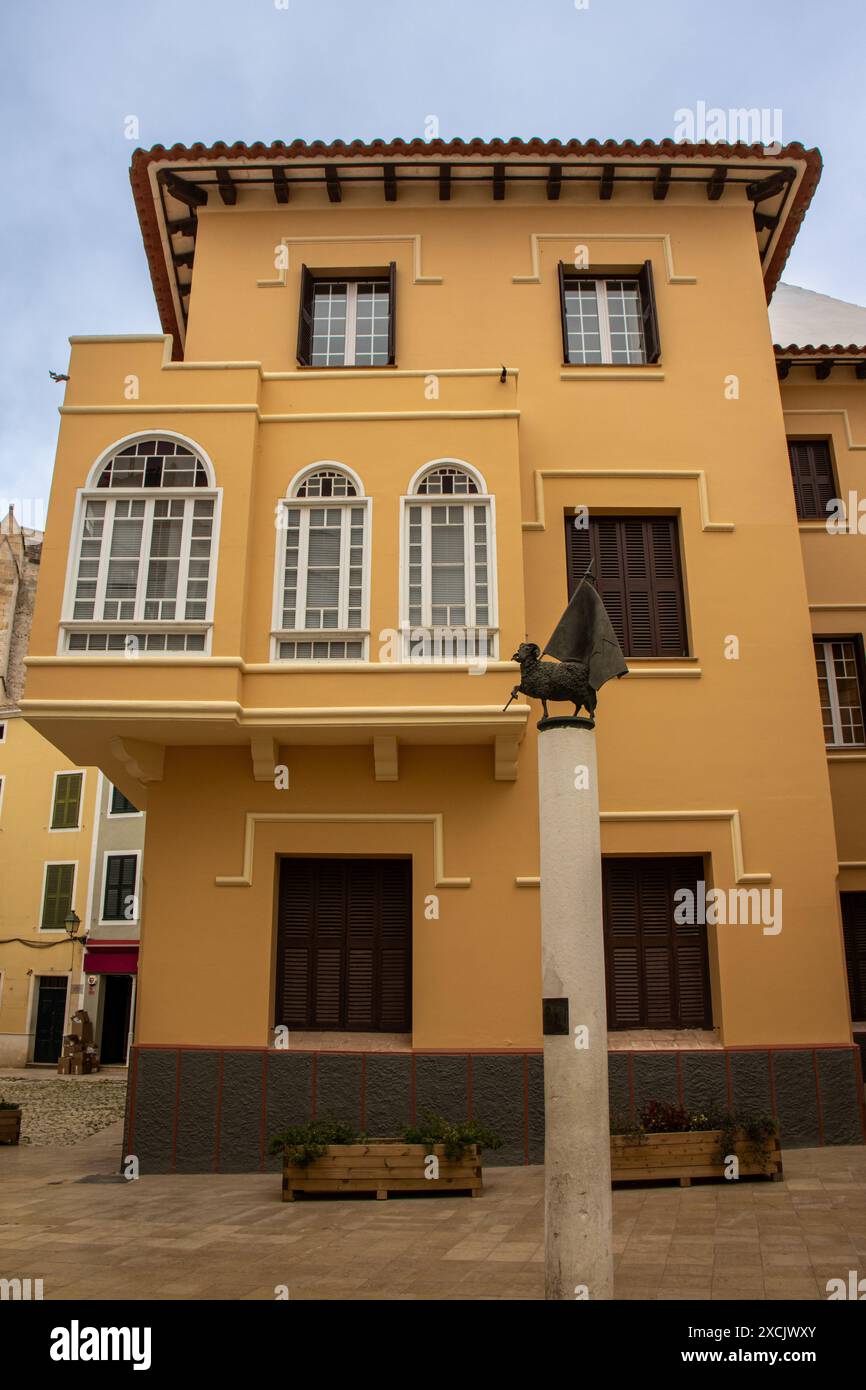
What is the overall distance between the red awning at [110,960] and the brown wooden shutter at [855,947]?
71.9ft

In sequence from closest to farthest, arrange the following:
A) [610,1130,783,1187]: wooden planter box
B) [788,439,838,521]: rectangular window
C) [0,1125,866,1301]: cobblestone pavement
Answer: [0,1125,866,1301]: cobblestone pavement
[610,1130,783,1187]: wooden planter box
[788,439,838,521]: rectangular window

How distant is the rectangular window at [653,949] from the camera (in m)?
11.6

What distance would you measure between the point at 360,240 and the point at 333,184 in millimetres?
806

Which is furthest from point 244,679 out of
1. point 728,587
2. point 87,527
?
point 728,587

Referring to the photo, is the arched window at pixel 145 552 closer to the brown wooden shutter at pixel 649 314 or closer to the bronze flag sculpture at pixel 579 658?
the bronze flag sculpture at pixel 579 658

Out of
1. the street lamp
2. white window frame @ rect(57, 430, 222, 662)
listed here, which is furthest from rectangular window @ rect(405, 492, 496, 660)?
the street lamp

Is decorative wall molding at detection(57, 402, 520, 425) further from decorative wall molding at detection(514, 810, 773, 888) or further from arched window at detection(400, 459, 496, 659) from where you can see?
decorative wall molding at detection(514, 810, 773, 888)

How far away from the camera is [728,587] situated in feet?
41.6

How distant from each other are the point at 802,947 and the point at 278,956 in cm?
604

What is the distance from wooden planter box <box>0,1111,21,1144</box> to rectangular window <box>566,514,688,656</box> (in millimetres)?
10701

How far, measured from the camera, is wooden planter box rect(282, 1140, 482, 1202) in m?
9.21

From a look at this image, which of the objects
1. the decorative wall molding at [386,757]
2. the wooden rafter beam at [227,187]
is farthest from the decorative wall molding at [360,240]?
the decorative wall molding at [386,757]

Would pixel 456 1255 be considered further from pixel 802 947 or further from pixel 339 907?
pixel 802 947

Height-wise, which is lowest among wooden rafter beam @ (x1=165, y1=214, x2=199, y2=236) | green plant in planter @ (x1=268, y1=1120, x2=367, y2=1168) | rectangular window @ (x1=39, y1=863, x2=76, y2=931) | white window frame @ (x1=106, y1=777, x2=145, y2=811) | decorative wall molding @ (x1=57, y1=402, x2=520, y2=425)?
green plant in planter @ (x1=268, y1=1120, x2=367, y2=1168)
